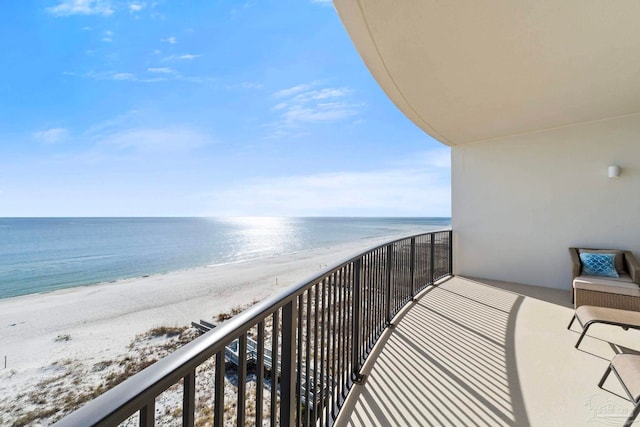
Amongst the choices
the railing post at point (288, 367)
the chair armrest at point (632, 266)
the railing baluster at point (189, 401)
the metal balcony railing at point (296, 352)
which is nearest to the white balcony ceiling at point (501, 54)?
the metal balcony railing at point (296, 352)

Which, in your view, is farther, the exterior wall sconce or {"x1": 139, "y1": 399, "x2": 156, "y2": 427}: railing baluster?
the exterior wall sconce

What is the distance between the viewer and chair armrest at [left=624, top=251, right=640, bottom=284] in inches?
126

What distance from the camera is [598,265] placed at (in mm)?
3557

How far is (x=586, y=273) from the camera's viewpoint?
3.59 meters

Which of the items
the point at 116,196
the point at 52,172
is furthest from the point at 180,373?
the point at 116,196

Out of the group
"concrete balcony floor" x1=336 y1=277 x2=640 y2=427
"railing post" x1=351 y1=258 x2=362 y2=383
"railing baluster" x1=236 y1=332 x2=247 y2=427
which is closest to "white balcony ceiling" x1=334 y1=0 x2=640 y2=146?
"railing post" x1=351 y1=258 x2=362 y2=383

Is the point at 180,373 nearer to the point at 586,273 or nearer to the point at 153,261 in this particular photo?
the point at 586,273

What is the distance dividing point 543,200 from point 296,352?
15.9 feet

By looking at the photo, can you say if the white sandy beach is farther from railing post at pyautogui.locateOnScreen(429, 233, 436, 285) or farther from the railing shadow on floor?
railing post at pyautogui.locateOnScreen(429, 233, 436, 285)

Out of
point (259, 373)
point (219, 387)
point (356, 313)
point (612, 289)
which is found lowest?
→ point (612, 289)

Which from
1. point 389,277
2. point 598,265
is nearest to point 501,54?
point 389,277

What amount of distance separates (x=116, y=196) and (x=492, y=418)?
165 feet

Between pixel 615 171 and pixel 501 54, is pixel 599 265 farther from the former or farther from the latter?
pixel 501 54

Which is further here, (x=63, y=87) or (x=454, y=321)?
(x=63, y=87)
